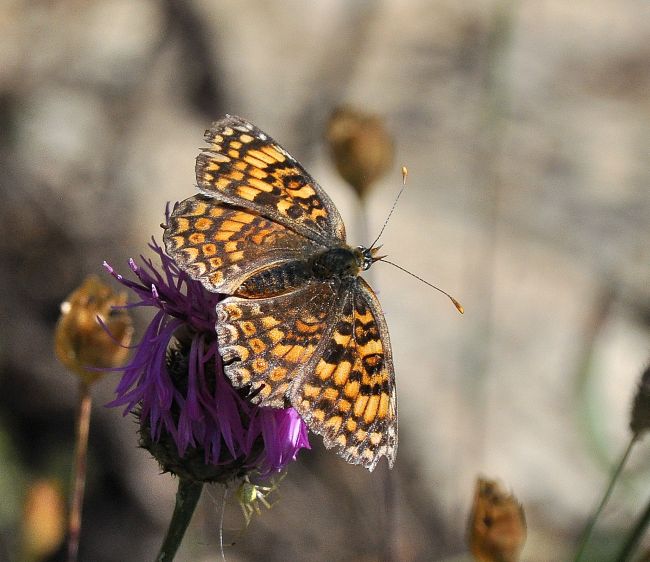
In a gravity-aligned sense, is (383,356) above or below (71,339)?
above

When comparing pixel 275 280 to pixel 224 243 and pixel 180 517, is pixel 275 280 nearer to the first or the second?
pixel 224 243

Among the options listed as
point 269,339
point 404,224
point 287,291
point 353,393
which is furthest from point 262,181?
point 404,224

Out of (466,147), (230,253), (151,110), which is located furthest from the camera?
(466,147)

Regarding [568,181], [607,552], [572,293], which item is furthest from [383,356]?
[568,181]

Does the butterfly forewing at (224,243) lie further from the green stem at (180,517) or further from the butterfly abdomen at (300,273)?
the green stem at (180,517)

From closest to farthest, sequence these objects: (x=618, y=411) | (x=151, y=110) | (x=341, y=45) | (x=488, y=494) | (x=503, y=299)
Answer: (x=488, y=494)
(x=618, y=411)
(x=503, y=299)
(x=151, y=110)
(x=341, y=45)

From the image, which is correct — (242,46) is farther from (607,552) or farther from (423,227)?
(607,552)

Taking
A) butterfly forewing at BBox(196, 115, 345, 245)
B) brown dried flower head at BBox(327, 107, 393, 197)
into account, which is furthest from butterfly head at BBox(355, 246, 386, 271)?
brown dried flower head at BBox(327, 107, 393, 197)

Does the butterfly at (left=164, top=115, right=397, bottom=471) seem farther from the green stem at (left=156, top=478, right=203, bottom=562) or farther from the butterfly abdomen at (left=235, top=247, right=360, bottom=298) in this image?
the green stem at (left=156, top=478, right=203, bottom=562)
